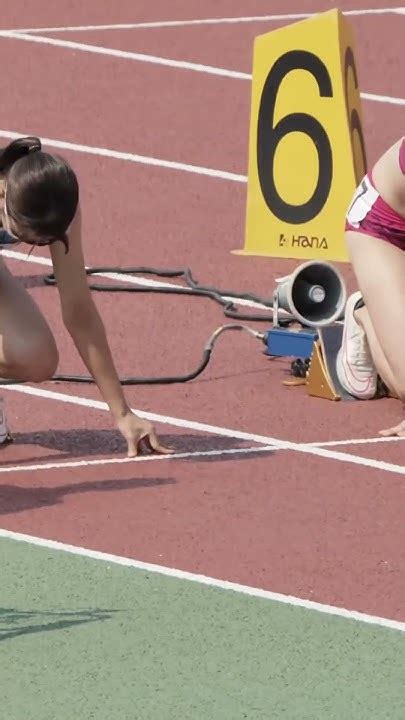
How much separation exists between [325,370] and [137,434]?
1.23 meters

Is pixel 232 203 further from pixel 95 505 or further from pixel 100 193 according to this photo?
pixel 95 505

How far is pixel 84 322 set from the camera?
6301mm

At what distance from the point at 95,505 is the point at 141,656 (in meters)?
1.28

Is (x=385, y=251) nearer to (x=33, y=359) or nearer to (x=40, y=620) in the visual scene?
(x=33, y=359)

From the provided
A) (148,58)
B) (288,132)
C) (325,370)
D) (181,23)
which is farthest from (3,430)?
(181,23)

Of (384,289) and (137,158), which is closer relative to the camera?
(384,289)

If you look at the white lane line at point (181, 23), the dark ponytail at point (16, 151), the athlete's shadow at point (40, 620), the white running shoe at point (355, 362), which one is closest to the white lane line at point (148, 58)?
the white lane line at point (181, 23)

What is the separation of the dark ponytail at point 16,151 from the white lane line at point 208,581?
116 cm

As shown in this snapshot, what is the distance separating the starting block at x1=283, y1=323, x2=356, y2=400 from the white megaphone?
0.61ft

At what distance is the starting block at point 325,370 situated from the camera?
24.3 feet

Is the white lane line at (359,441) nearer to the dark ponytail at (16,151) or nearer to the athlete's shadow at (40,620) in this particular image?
the dark ponytail at (16,151)

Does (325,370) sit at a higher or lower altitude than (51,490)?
higher

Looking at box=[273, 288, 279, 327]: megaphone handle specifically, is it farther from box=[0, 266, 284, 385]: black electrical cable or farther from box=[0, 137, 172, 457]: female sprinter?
box=[0, 137, 172, 457]: female sprinter

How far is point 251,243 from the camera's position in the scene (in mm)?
9469
